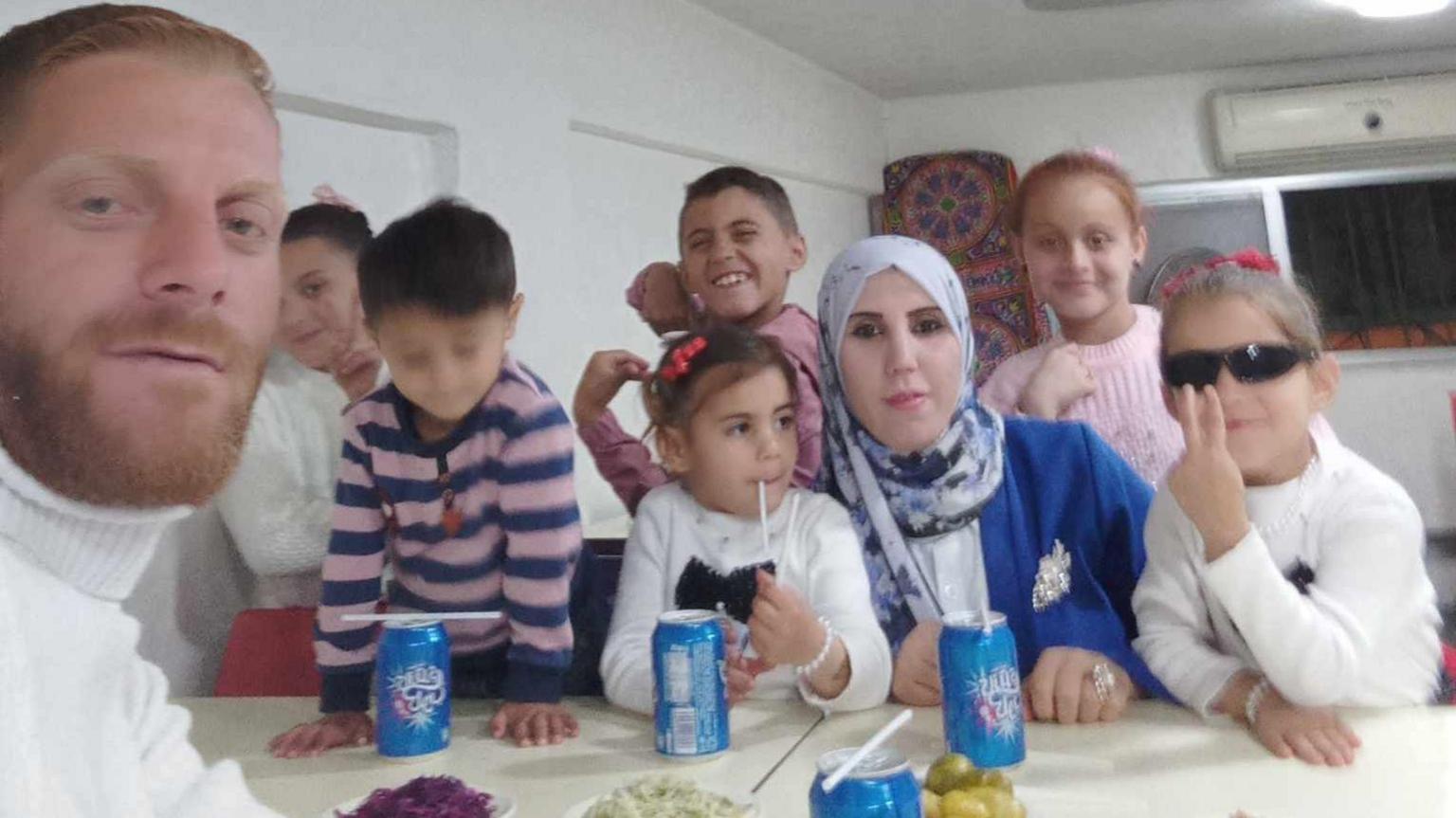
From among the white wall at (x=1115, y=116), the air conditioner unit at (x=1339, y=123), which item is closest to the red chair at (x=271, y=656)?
the white wall at (x=1115, y=116)

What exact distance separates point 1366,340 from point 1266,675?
11.7ft

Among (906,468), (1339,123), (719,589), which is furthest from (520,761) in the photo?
(1339,123)

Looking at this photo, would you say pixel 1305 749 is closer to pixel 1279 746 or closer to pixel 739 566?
pixel 1279 746

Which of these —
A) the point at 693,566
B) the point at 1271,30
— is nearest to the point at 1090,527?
the point at 693,566

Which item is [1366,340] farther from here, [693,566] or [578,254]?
[693,566]

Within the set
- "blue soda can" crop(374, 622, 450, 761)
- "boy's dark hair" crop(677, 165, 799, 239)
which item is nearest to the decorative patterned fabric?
"boy's dark hair" crop(677, 165, 799, 239)

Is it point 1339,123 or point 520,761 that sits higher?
point 1339,123

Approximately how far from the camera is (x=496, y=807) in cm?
95

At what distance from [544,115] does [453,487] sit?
111 cm

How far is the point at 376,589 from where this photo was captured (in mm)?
1376

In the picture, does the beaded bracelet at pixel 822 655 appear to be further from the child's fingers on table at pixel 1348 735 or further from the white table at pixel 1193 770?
the child's fingers on table at pixel 1348 735

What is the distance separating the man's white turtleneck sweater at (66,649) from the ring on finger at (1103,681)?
957 mm

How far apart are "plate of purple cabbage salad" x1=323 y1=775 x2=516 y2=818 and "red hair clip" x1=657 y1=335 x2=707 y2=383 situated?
61 cm

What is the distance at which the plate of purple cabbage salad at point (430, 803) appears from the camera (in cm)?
91
